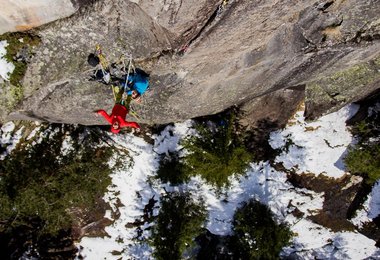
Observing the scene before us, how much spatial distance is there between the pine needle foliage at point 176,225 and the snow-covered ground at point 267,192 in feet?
0.52

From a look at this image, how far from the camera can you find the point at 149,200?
5551 millimetres

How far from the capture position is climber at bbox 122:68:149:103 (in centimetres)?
324

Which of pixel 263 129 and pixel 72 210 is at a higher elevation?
pixel 263 129

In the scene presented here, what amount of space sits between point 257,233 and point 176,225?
1.15 meters

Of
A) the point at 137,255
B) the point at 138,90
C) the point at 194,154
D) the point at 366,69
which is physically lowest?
the point at 137,255

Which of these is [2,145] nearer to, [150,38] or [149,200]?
[149,200]

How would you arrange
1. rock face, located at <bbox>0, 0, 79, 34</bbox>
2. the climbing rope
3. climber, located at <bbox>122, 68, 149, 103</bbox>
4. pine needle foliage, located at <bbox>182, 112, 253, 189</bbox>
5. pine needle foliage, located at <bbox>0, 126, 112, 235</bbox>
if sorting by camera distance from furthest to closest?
pine needle foliage, located at <bbox>182, 112, 253, 189</bbox> < pine needle foliage, located at <bbox>0, 126, 112, 235</bbox> < climber, located at <bbox>122, 68, 149, 103</bbox> < the climbing rope < rock face, located at <bbox>0, 0, 79, 34</bbox>

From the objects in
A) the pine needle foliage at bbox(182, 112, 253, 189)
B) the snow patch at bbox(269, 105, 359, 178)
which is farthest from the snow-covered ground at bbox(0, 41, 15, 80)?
the snow patch at bbox(269, 105, 359, 178)

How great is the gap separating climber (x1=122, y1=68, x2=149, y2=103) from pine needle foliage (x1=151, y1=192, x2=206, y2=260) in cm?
247

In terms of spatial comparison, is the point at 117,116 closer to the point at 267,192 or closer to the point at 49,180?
the point at 49,180

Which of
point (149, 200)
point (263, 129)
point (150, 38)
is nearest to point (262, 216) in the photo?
point (263, 129)

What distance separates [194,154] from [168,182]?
31.7 inches

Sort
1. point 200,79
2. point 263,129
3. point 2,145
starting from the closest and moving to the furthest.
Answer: point 200,79, point 2,145, point 263,129

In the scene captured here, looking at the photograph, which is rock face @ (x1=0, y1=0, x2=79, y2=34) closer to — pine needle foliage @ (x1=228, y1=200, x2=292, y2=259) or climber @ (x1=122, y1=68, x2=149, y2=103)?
climber @ (x1=122, y1=68, x2=149, y2=103)
